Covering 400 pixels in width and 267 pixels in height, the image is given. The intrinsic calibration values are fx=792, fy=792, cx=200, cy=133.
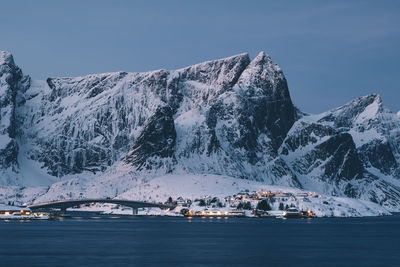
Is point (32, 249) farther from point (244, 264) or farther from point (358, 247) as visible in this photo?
point (358, 247)

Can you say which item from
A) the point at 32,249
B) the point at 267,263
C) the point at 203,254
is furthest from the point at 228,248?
the point at 32,249

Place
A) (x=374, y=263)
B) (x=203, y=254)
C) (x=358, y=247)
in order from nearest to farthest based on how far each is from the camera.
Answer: (x=374, y=263), (x=203, y=254), (x=358, y=247)

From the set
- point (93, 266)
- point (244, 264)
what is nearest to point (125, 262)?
point (93, 266)

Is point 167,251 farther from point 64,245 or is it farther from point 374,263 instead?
point 374,263

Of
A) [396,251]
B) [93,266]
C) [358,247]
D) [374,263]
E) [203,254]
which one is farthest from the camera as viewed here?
[358,247]

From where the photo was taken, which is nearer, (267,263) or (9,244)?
(267,263)

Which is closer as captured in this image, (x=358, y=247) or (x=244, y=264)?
(x=244, y=264)

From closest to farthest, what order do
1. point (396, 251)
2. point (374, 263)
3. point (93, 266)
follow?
point (93, 266) < point (374, 263) < point (396, 251)
